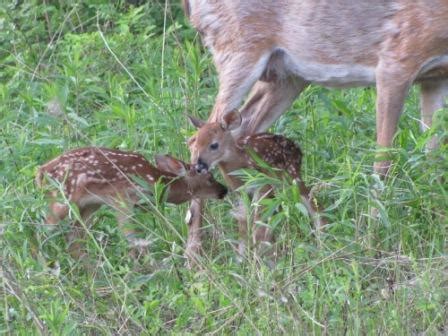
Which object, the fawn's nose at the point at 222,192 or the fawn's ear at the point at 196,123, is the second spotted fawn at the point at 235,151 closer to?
the fawn's ear at the point at 196,123

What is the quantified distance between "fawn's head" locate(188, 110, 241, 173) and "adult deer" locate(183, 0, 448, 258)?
50cm

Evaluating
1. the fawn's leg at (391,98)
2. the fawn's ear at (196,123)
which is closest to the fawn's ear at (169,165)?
the fawn's ear at (196,123)

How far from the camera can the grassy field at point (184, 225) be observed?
21.4 feet

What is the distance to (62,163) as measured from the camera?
778cm

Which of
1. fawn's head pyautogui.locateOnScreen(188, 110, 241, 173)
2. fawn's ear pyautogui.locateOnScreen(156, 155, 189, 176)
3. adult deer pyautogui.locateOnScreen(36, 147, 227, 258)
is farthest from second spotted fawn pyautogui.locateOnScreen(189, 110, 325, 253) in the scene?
adult deer pyautogui.locateOnScreen(36, 147, 227, 258)

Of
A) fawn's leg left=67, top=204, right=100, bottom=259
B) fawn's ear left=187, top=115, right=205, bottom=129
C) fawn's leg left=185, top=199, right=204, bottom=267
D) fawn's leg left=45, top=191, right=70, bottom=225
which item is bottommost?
fawn's leg left=185, top=199, right=204, bottom=267

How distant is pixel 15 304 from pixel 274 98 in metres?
2.82

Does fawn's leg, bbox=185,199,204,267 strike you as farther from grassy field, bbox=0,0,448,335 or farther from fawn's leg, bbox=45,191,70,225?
fawn's leg, bbox=45,191,70,225

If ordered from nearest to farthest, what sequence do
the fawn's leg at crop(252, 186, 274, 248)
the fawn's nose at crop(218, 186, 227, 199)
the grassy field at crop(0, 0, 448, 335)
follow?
1. the grassy field at crop(0, 0, 448, 335)
2. the fawn's leg at crop(252, 186, 274, 248)
3. the fawn's nose at crop(218, 186, 227, 199)

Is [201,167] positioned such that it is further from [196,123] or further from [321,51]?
[321,51]

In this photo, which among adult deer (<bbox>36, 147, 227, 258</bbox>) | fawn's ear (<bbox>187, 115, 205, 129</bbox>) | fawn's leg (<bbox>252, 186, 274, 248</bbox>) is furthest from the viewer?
fawn's ear (<bbox>187, 115, 205, 129</bbox>)

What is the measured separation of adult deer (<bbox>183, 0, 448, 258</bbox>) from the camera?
8648mm

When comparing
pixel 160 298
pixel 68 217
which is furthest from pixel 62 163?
→ pixel 160 298

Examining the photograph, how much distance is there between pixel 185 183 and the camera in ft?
26.7
